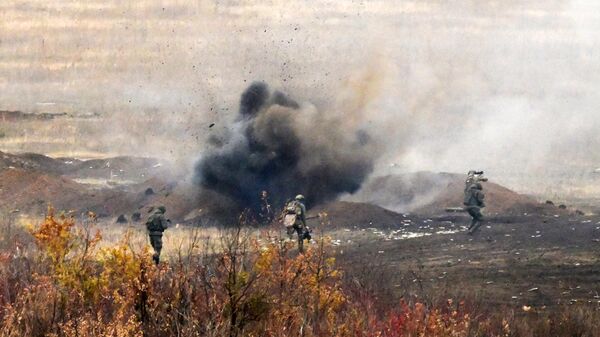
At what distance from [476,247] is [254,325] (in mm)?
14707

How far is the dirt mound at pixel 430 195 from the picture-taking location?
4141 centimetres

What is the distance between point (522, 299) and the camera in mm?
24750

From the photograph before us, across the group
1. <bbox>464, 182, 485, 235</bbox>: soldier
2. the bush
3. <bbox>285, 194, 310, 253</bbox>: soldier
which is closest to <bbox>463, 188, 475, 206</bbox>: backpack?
<bbox>464, 182, 485, 235</bbox>: soldier

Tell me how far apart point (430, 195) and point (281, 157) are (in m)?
6.31

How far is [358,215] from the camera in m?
38.6

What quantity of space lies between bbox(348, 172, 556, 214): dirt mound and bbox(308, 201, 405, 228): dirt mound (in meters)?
2.74

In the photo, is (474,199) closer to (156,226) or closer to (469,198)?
(469,198)

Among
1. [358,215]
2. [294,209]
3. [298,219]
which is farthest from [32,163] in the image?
[298,219]

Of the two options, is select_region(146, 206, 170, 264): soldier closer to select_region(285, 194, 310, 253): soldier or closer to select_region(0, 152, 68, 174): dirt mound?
select_region(285, 194, 310, 253): soldier

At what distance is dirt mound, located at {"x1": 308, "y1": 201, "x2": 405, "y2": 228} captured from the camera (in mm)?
37812

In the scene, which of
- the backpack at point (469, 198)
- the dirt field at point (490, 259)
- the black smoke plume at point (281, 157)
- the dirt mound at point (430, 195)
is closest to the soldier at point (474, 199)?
the backpack at point (469, 198)

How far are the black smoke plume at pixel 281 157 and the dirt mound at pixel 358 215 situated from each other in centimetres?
204

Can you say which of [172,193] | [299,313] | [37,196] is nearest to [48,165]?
[37,196]

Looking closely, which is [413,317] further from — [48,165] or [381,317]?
[48,165]
